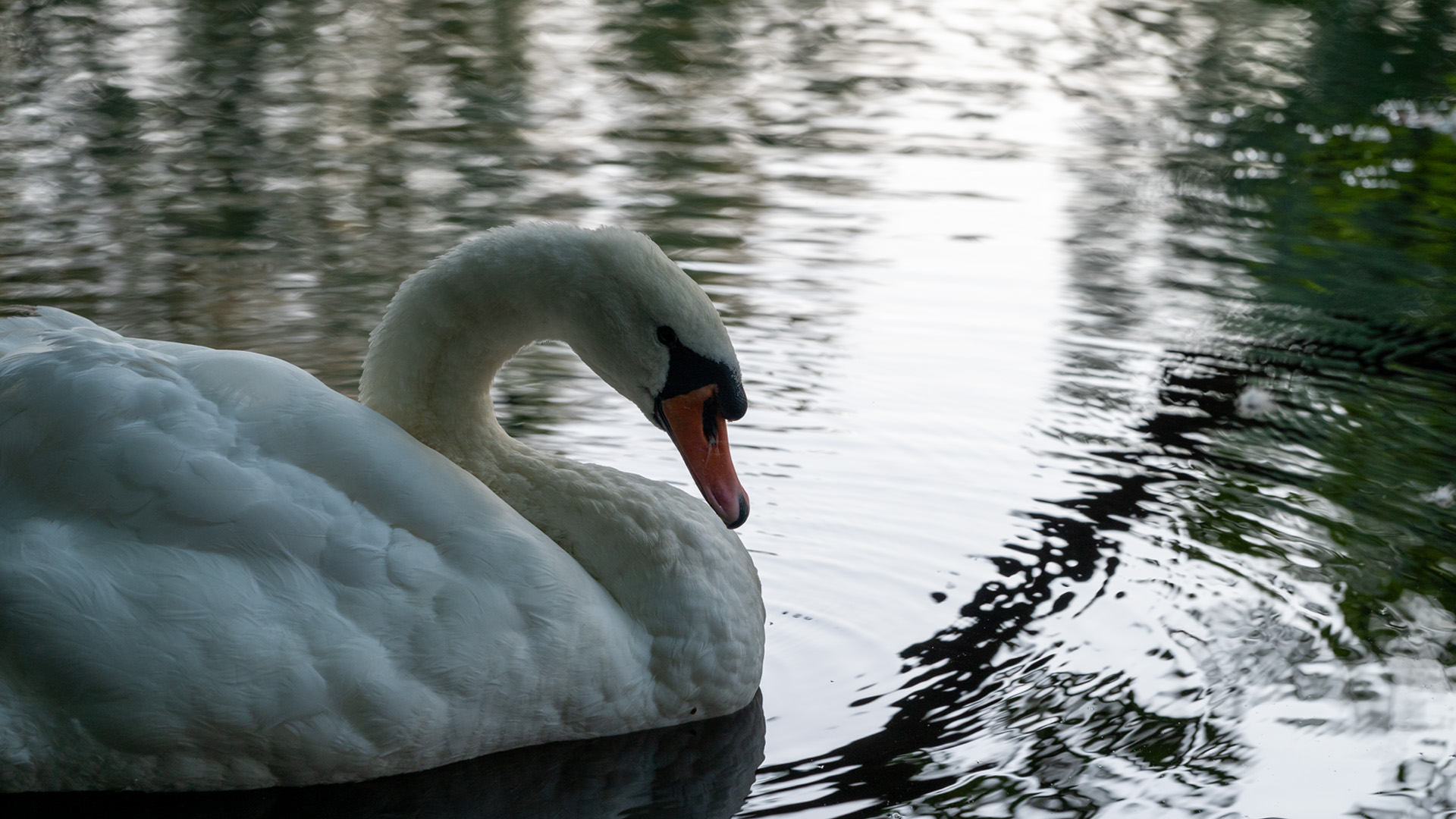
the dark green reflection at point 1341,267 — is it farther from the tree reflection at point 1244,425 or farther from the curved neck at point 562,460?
the curved neck at point 562,460

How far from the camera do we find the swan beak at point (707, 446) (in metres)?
4.21

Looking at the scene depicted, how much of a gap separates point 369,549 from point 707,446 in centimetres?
98

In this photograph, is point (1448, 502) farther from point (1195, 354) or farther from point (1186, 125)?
point (1186, 125)

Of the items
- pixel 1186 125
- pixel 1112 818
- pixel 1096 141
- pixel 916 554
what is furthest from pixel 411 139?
pixel 1112 818

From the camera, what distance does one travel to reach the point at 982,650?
443cm

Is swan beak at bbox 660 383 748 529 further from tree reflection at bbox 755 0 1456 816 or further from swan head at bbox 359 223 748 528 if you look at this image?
tree reflection at bbox 755 0 1456 816

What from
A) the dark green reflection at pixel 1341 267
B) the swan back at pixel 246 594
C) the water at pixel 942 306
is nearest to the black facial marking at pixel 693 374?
the swan back at pixel 246 594

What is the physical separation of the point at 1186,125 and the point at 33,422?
29.2 feet

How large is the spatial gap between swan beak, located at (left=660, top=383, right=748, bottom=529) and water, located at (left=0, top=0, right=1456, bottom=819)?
19.2 inches

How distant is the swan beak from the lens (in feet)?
13.8

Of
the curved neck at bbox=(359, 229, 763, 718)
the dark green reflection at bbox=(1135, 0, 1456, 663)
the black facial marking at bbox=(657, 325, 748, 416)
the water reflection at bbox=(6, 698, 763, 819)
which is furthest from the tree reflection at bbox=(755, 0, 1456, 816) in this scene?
the black facial marking at bbox=(657, 325, 748, 416)

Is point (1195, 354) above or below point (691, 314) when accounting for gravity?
below

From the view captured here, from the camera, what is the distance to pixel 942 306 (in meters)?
7.54

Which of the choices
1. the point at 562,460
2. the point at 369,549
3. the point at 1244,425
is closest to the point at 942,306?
the point at 1244,425
